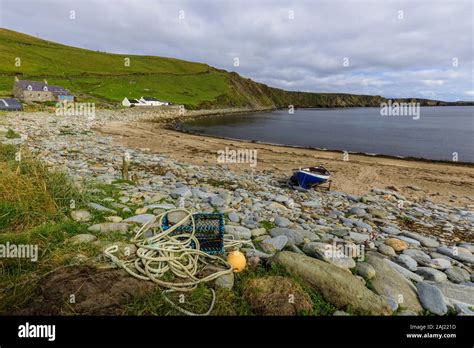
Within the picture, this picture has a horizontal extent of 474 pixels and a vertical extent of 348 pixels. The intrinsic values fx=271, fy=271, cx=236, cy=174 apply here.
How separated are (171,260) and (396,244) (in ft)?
21.4

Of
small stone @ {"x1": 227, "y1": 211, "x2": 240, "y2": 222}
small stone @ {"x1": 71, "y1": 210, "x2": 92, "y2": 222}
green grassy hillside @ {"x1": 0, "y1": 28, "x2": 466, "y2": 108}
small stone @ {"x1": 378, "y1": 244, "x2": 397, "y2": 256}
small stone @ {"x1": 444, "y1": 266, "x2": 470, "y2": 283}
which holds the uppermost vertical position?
green grassy hillside @ {"x1": 0, "y1": 28, "x2": 466, "y2": 108}

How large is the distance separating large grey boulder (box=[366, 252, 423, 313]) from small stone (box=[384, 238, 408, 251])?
223 cm

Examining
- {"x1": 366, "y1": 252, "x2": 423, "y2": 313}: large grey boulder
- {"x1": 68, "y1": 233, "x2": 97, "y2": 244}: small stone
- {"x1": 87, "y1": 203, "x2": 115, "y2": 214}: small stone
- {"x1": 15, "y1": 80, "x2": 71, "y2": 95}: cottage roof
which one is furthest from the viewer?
{"x1": 15, "y1": 80, "x2": 71, "y2": 95}: cottage roof

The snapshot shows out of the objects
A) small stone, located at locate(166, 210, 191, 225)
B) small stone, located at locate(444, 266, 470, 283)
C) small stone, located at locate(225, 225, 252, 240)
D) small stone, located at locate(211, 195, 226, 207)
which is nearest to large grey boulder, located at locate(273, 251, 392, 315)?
small stone, located at locate(225, 225, 252, 240)

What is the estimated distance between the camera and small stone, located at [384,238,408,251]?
A: 25.6 ft

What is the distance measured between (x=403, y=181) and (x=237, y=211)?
16.2 metres

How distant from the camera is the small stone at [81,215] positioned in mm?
6910

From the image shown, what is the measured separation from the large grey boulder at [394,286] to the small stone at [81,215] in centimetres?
689

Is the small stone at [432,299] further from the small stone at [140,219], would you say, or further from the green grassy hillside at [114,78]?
the green grassy hillside at [114,78]

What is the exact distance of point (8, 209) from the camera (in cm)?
629

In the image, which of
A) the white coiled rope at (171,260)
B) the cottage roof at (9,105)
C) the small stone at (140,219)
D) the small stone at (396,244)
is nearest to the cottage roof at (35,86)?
the cottage roof at (9,105)

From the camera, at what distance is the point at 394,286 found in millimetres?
5340

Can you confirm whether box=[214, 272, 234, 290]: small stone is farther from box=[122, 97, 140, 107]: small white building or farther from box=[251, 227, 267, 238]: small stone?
box=[122, 97, 140, 107]: small white building

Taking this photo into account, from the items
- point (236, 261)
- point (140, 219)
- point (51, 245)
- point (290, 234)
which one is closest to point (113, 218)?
point (140, 219)
